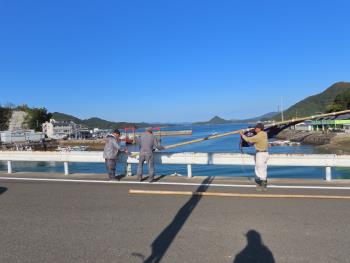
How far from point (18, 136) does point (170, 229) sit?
12011 centimetres

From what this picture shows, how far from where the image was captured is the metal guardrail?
10.9m

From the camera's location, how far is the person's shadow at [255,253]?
15.6 feet

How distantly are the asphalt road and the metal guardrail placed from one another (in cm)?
300

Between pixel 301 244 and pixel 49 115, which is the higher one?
pixel 49 115

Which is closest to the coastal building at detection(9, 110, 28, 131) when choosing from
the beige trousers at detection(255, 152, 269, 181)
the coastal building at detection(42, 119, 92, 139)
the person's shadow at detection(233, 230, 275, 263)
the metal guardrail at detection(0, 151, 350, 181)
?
the coastal building at detection(42, 119, 92, 139)

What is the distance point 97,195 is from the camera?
30.1 ft

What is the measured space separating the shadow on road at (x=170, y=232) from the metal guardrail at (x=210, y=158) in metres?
3.29

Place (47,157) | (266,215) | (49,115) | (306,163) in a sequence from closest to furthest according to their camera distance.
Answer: (266,215)
(306,163)
(47,157)
(49,115)

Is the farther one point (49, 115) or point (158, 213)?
point (49, 115)

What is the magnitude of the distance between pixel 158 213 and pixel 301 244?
112 inches

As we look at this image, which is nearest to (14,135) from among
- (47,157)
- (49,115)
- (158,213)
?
(49,115)

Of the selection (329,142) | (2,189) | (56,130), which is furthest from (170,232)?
(56,130)

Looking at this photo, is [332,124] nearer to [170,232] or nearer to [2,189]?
[2,189]

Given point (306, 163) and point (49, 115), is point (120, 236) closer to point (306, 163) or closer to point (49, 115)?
point (306, 163)
